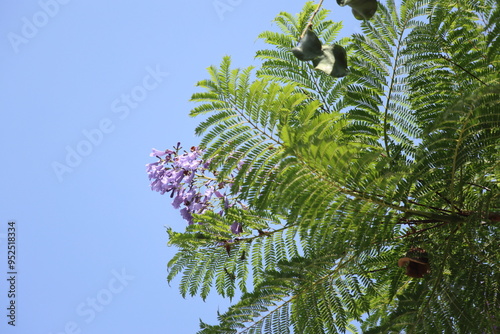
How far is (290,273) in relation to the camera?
2627 mm

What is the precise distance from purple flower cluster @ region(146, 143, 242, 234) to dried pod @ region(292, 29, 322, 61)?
1.68 metres

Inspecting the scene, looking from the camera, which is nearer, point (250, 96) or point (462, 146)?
point (462, 146)

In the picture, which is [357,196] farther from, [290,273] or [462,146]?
[290,273]

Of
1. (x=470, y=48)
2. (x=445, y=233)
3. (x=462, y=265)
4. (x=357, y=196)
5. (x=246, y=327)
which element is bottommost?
(x=462, y=265)

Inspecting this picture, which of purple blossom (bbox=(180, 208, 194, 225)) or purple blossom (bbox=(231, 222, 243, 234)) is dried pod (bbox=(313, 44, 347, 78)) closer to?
purple blossom (bbox=(231, 222, 243, 234))

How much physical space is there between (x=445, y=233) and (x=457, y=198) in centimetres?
21

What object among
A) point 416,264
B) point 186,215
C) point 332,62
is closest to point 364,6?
point 332,62

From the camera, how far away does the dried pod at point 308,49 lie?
5.02 ft

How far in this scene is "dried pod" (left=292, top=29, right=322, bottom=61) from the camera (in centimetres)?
153

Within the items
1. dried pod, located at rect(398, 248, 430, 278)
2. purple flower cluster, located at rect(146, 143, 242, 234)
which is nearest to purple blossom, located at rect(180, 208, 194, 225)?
purple flower cluster, located at rect(146, 143, 242, 234)

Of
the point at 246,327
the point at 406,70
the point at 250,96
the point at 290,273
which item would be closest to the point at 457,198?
the point at 406,70

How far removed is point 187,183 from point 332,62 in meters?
1.87

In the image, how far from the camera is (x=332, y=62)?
154cm

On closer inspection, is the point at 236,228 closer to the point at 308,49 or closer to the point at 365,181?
the point at 365,181
